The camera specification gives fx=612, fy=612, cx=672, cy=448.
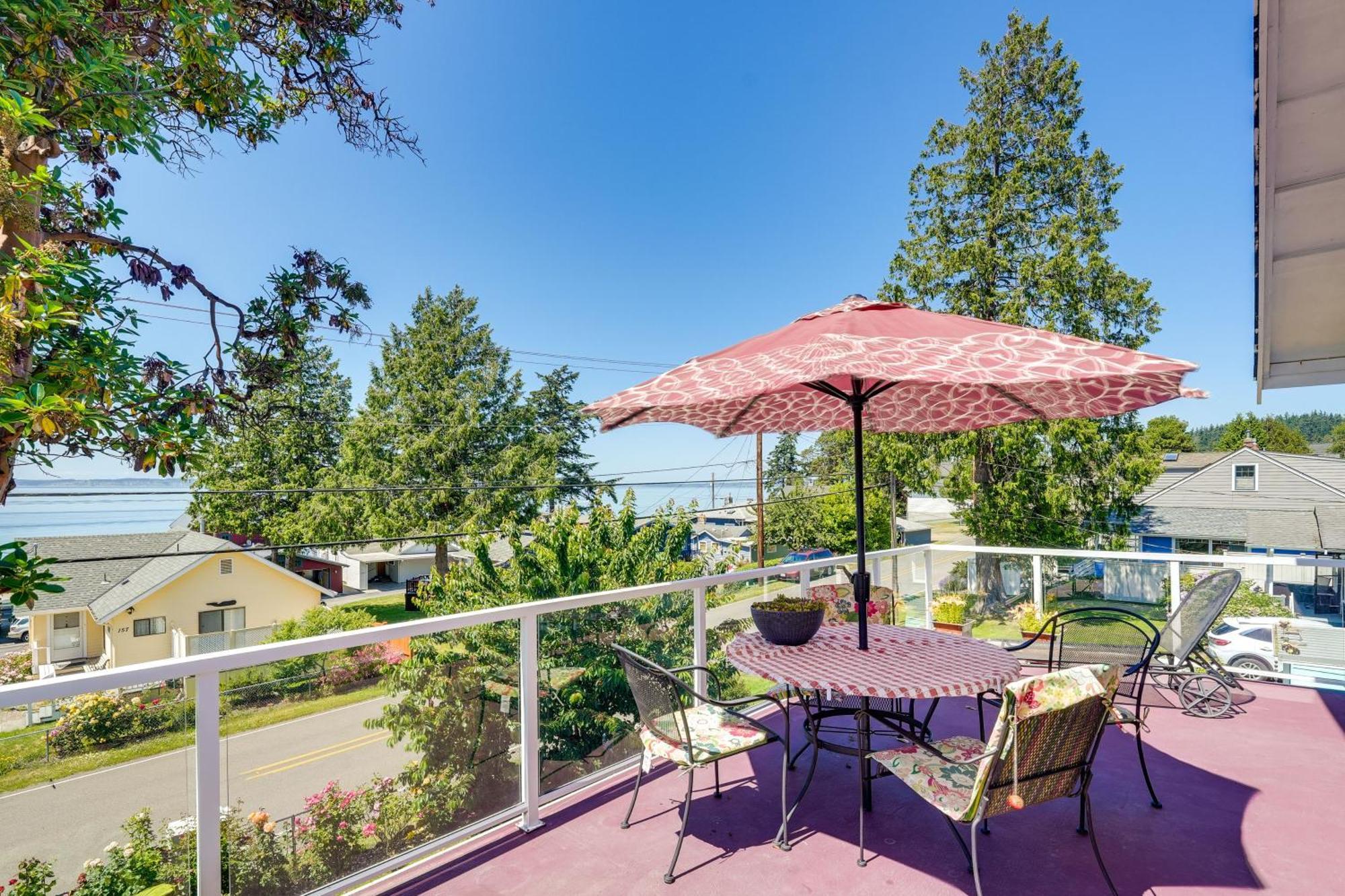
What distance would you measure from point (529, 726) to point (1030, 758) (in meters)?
2.07

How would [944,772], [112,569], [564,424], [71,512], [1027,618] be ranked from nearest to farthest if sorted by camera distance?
1. [944,772]
2. [1027,618]
3. [71,512]
4. [112,569]
5. [564,424]

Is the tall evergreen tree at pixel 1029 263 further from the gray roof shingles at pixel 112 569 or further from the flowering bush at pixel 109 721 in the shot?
the gray roof shingles at pixel 112 569

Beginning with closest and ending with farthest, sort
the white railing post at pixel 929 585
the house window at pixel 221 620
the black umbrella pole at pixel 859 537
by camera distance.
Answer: the black umbrella pole at pixel 859 537
the white railing post at pixel 929 585
the house window at pixel 221 620

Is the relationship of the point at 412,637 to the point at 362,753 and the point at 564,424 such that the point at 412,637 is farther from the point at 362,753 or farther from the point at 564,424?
the point at 564,424

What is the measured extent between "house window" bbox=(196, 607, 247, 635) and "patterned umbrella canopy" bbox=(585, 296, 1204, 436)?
70.8ft

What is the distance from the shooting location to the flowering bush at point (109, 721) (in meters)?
1.78

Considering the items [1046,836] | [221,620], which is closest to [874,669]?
[1046,836]

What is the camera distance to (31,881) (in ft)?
5.64

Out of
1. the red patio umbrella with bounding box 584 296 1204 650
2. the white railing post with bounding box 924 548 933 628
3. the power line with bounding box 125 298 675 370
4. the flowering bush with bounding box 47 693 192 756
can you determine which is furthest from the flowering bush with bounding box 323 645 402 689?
the white railing post with bounding box 924 548 933 628

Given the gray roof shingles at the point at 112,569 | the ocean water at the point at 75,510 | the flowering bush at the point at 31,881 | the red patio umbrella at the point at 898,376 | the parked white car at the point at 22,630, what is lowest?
the parked white car at the point at 22,630

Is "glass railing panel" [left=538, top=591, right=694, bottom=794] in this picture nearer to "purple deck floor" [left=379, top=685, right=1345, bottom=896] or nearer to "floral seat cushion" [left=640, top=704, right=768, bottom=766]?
"purple deck floor" [left=379, top=685, right=1345, bottom=896]

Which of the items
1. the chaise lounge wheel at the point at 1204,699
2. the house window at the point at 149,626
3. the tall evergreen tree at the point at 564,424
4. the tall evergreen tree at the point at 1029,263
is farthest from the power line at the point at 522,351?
the house window at the point at 149,626

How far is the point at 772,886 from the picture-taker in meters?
2.33

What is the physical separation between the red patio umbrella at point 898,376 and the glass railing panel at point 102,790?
1.98 meters
